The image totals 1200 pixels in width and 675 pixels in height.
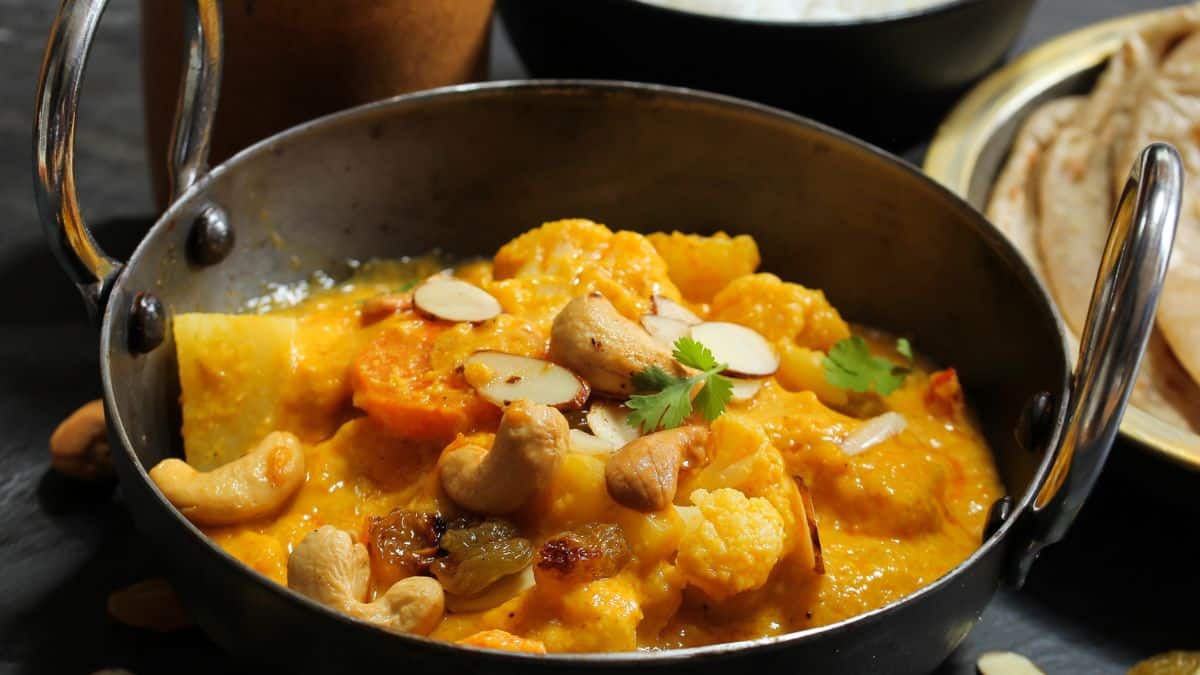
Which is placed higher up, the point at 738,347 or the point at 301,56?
the point at 301,56

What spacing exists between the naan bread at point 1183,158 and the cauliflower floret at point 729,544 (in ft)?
3.05

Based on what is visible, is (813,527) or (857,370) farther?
(857,370)

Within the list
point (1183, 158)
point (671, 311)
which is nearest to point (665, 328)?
point (671, 311)

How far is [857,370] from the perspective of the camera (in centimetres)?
157

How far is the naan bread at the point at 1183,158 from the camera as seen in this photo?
186 centimetres

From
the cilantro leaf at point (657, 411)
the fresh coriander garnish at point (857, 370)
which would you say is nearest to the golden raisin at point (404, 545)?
the cilantro leaf at point (657, 411)

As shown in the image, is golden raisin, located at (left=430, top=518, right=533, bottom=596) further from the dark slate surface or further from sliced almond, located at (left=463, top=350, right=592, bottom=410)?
the dark slate surface

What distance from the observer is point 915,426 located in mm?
1595

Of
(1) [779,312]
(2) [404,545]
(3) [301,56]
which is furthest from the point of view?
(3) [301,56]

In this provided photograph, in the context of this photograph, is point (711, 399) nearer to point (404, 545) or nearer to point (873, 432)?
point (873, 432)

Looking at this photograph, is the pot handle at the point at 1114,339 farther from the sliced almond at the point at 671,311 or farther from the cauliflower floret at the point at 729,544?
the sliced almond at the point at 671,311

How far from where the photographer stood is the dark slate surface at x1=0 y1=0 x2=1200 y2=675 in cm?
148

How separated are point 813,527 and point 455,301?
536 mm

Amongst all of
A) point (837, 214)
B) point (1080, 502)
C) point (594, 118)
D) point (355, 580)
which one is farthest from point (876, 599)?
point (594, 118)
